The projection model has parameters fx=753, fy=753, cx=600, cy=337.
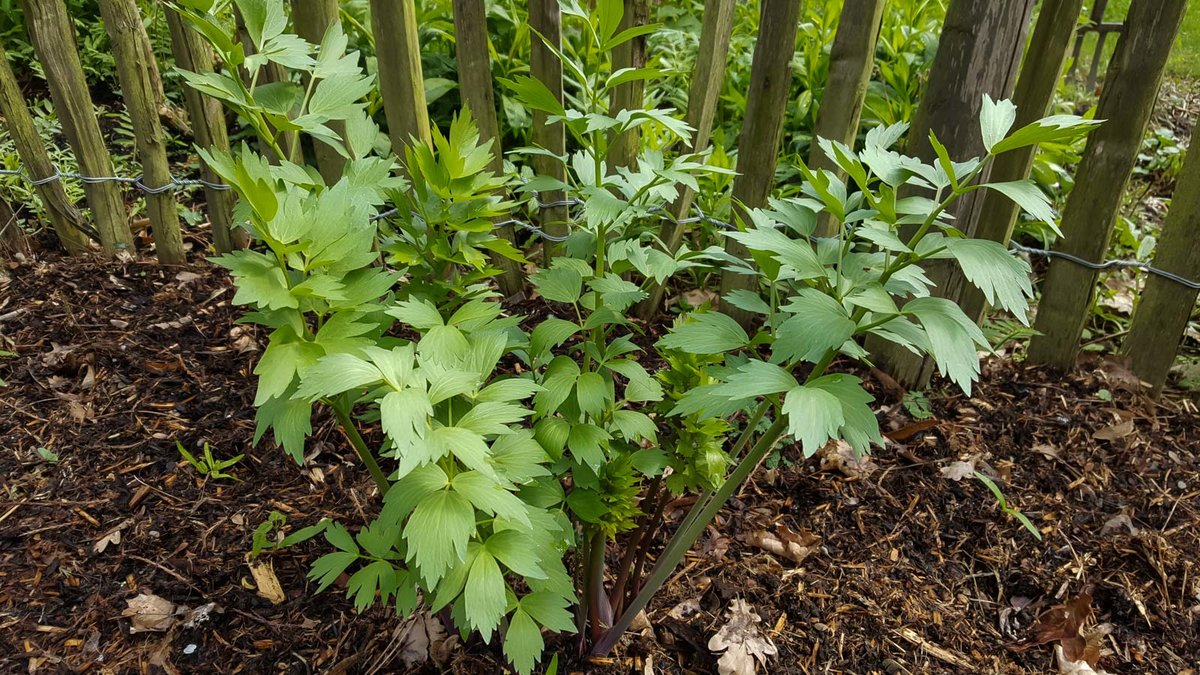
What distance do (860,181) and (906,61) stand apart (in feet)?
8.63

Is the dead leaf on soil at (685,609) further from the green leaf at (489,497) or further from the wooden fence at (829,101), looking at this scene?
the wooden fence at (829,101)

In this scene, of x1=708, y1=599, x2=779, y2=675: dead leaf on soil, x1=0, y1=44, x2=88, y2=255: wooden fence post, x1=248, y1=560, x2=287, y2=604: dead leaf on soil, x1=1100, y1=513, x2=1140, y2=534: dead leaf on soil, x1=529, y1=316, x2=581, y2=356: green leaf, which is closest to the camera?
x1=529, y1=316, x2=581, y2=356: green leaf

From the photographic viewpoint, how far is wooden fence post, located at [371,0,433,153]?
2266 mm

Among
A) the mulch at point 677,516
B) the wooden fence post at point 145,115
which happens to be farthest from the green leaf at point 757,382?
the wooden fence post at point 145,115

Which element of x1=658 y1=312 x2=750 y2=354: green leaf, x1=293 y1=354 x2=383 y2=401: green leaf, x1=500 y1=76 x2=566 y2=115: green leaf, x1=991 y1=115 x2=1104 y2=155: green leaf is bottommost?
x1=658 y1=312 x2=750 y2=354: green leaf

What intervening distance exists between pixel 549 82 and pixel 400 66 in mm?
465

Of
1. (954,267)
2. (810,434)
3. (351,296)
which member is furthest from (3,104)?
(954,267)

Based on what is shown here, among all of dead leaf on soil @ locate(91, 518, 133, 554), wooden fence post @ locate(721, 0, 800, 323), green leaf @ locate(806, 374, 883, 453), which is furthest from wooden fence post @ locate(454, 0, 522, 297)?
green leaf @ locate(806, 374, 883, 453)

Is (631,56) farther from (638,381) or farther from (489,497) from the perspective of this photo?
(489,497)

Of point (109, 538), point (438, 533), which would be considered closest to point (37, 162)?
point (109, 538)

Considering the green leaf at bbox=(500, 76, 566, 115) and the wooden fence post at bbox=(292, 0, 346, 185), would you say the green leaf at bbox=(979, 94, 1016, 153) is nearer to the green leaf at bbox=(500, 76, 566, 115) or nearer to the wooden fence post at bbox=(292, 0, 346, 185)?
the green leaf at bbox=(500, 76, 566, 115)

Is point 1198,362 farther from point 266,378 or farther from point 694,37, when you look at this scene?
point 266,378

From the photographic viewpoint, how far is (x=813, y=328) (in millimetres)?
1087

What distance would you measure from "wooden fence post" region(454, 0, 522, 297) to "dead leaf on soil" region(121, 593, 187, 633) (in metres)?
1.27
